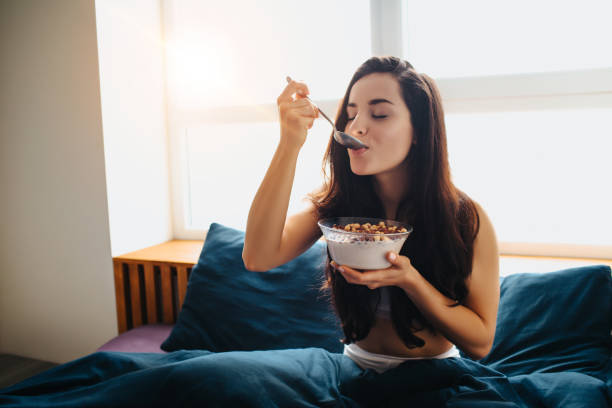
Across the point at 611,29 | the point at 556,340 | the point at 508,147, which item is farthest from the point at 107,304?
the point at 611,29

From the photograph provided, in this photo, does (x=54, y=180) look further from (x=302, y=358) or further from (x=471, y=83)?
(x=471, y=83)

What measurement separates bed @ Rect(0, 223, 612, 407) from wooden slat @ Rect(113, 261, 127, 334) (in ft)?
0.71

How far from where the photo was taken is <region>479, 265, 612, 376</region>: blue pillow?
1.25 meters

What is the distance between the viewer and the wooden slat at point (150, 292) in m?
2.00

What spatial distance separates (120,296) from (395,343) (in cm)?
157

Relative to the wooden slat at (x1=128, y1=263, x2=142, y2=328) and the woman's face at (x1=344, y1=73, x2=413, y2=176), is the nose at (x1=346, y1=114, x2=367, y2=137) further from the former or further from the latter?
the wooden slat at (x1=128, y1=263, x2=142, y2=328)

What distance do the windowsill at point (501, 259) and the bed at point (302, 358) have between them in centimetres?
23

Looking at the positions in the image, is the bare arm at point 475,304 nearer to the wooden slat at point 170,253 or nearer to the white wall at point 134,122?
the wooden slat at point 170,253

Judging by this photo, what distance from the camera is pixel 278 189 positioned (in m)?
1.03

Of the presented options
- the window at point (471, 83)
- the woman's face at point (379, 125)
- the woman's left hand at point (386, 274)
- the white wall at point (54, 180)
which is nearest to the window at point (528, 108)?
the window at point (471, 83)

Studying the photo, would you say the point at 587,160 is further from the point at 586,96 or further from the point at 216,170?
the point at 216,170

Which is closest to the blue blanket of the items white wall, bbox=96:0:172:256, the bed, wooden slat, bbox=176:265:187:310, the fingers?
the bed

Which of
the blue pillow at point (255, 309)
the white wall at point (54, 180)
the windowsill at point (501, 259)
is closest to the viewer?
the blue pillow at point (255, 309)

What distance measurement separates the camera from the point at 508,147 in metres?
1.92
